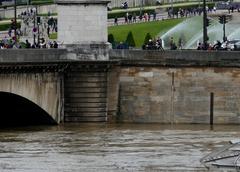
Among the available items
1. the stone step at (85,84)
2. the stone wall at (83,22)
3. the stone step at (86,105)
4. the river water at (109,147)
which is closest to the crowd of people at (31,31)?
the stone wall at (83,22)

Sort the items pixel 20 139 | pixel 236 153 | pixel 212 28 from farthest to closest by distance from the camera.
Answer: pixel 212 28 < pixel 20 139 < pixel 236 153

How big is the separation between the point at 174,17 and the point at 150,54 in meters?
37.9

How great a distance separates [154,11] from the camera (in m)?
142

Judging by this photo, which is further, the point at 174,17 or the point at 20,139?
the point at 174,17

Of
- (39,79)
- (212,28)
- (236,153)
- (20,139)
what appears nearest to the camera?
(236,153)

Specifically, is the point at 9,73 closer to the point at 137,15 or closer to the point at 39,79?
the point at 39,79

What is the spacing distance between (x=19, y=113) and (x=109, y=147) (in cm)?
1457

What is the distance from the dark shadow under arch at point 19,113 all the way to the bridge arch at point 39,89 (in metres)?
0.32

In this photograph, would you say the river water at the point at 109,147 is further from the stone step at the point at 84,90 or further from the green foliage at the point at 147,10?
the green foliage at the point at 147,10

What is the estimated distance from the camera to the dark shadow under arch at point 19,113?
3863 inches

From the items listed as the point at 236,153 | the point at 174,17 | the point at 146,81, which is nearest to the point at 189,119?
the point at 146,81

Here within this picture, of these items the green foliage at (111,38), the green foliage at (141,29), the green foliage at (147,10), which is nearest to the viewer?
the green foliage at (111,38)

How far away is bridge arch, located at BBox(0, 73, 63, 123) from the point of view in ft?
311

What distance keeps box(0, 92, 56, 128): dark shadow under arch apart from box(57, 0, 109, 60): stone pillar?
351 cm
